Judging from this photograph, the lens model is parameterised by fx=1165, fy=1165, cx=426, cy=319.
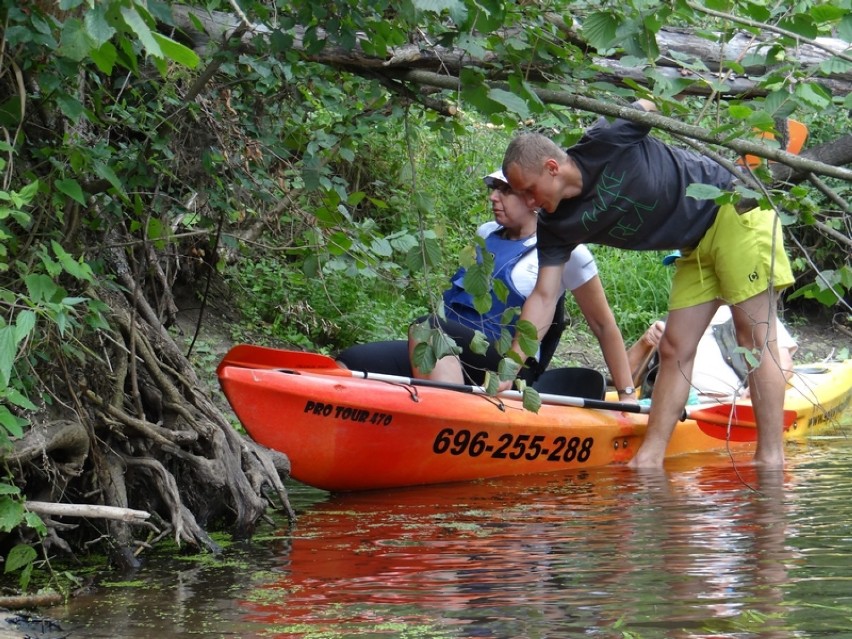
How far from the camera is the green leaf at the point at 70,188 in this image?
10.8 feet

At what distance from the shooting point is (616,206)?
497cm

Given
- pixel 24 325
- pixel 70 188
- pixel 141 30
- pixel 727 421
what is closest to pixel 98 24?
pixel 141 30

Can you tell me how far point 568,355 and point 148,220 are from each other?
5443mm

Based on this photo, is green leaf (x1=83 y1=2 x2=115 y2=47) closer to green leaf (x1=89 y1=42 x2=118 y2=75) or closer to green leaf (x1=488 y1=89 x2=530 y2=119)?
green leaf (x1=89 y1=42 x2=118 y2=75)

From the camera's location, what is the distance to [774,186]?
3.16 meters

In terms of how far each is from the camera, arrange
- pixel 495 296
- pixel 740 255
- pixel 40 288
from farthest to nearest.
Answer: pixel 495 296 < pixel 740 255 < pixel 40 288

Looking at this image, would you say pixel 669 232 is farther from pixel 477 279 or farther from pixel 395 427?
pixel 477 279

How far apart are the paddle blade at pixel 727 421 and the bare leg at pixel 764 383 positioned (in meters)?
0.47

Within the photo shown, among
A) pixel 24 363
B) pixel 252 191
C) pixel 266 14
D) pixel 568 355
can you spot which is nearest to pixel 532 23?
pixel 266 14

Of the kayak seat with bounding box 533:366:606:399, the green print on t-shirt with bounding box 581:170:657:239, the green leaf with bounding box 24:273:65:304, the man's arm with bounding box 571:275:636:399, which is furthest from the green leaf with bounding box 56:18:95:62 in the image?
the kayak seat with bounding box 533:366:606:399

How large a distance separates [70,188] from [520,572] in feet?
5.69

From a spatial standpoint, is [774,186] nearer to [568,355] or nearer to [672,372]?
[672,372]

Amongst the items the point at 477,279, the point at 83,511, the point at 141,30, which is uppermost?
the point at 141,30

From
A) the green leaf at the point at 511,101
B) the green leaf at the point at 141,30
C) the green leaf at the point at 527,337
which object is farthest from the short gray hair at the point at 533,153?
the green leaf at the point at 141,30
